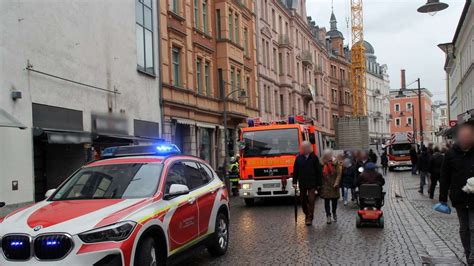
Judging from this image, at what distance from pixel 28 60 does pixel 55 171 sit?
4.30m

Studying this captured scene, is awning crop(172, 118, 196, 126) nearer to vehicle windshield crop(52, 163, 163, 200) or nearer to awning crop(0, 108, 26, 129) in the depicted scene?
awning crop(0, 108, 26, 129)

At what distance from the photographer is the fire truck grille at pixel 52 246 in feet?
17.7

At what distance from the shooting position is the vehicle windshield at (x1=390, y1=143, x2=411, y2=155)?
41.9 meters

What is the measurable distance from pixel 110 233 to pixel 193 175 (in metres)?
2.73

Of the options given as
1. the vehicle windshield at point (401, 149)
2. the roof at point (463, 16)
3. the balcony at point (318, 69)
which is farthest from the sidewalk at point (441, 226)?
the balcony at point (318, 69)

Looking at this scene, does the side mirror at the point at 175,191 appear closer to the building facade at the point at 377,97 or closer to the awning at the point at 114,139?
the awning at the point at 114,139

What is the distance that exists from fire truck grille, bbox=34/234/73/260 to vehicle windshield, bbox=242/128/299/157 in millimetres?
12040

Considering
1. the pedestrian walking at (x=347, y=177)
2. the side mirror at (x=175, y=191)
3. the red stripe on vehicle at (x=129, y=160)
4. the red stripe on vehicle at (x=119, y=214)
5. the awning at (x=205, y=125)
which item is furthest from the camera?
the awning at (x=205, y=125)

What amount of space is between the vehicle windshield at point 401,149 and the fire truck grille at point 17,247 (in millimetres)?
39689

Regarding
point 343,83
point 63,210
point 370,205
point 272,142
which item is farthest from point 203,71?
point 343,83

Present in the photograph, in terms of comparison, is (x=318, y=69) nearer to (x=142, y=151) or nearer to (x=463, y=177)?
(x=142, y=151)

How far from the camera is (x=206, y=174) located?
877 centimetres

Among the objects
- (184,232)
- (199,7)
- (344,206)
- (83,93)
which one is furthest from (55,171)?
(199,7)

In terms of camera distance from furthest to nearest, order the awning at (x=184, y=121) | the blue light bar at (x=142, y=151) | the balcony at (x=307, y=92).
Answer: the balcony at (x=307, y=92)
the awning at (x=184, y=121)
the blue light bar at (x=142, y=151)
